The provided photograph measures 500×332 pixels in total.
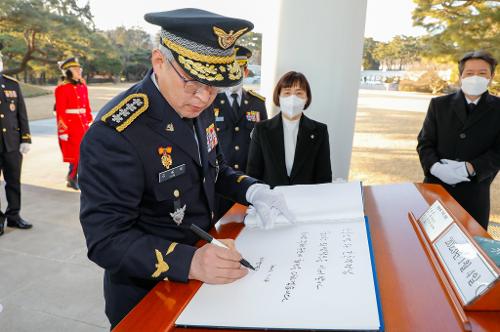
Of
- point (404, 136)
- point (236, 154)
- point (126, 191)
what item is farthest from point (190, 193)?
point (404, 136)

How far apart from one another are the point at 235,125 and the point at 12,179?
84.0 inches

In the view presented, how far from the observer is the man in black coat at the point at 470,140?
7.02ft

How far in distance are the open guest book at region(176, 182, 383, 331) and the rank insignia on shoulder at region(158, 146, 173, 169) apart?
28 centimetres

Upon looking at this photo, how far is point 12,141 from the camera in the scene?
3.19m

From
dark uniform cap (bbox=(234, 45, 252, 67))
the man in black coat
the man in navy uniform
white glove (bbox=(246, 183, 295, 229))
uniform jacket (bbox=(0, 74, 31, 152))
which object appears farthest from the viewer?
uniform jacket (bbox=(0, 74, 31, 152))

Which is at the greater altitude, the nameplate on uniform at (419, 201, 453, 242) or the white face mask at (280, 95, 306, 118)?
the white face mask at (280, 95, 306, 118)

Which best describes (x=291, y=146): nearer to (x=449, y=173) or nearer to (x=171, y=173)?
(x=449, y=173)

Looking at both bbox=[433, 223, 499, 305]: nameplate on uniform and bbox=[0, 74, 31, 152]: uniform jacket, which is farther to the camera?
bbox=[0, 74, 31, 152]: uniform jacket

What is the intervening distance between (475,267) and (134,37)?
50.2 feet

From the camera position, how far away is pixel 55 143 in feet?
23.1

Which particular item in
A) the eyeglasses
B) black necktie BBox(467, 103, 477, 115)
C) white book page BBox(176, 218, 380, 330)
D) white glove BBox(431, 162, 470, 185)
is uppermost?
the eyeglasses

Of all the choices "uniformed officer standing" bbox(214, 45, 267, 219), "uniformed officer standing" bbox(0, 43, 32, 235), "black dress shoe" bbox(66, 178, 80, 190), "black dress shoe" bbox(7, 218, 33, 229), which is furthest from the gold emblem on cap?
"black dress shoe" bbox(66, 178, 80, 190)

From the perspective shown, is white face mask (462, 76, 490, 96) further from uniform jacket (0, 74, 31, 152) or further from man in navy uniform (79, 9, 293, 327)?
uniform jacket (0, 74, 31, 152)

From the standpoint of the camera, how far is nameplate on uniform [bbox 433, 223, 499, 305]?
66 centimetres
